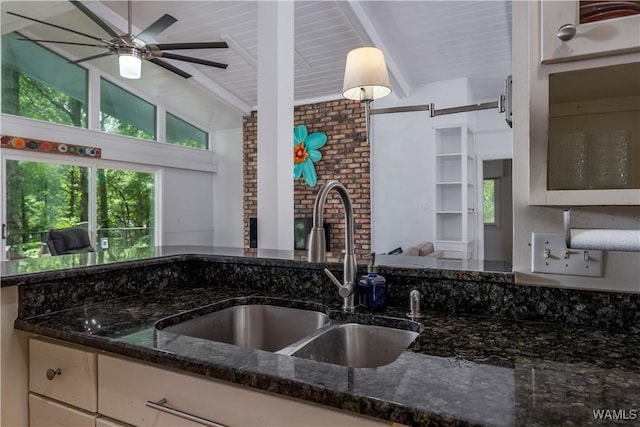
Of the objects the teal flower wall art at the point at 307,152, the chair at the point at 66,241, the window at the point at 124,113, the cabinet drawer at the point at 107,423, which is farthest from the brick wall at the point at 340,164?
the cabinet drawer at the point at 107,423

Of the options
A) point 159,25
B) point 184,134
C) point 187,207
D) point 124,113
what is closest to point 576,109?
point 159,25

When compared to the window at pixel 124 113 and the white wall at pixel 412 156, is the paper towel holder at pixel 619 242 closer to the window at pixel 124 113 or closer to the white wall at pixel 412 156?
the white wall at pixel 412 156

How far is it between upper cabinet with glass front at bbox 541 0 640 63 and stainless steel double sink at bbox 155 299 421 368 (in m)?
0.77

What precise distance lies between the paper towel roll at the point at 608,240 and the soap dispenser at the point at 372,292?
1.76ft

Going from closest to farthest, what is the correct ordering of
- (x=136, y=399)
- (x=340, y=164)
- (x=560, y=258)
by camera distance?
1. (x=136, y=399)
2. (x=560, y=258)
3. (x=340, y=164)

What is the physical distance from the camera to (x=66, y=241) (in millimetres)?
4375

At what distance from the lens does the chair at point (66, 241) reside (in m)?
4.30

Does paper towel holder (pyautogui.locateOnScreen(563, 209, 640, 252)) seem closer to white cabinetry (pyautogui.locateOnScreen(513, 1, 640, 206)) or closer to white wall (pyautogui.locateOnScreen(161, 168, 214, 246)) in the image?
white cabinetry (pyautogui.locateOnScreen(513, 1, 640, 206))

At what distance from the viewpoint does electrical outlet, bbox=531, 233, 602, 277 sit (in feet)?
3.33

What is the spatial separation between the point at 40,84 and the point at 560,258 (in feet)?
19.7

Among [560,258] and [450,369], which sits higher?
[560,258]

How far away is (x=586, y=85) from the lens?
3.19 ft

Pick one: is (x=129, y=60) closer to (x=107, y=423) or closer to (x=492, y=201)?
(x=107, y=423)

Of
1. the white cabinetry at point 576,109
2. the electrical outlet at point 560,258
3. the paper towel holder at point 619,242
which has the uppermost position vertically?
the white cabinetry at point 576,109
